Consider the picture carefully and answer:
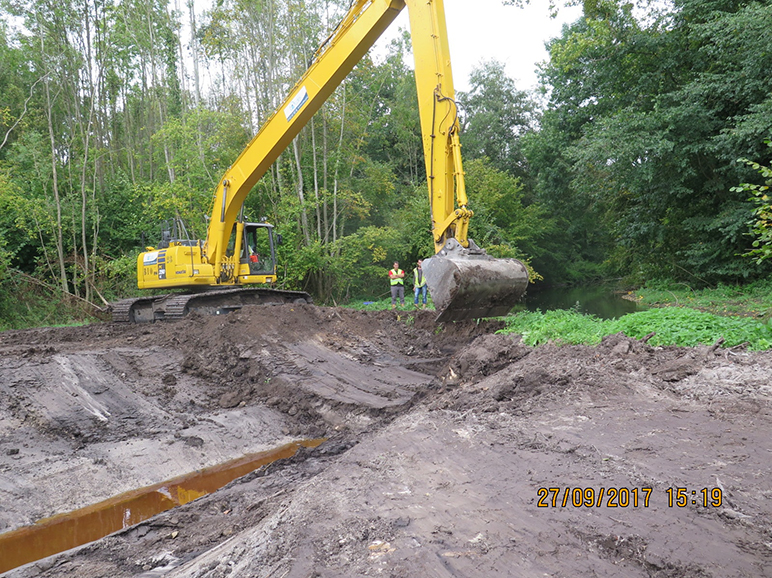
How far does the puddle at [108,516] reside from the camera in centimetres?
391

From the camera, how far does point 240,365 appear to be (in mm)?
7934

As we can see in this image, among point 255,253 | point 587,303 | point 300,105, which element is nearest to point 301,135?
point 255,253

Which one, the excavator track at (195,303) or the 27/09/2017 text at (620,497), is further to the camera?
the excavator track at (195,303)

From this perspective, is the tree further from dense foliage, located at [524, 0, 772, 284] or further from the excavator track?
the excavator track

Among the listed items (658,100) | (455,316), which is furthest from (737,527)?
(658,100)

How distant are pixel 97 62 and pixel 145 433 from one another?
15209 millimetres

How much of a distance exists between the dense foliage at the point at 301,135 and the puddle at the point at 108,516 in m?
9.11

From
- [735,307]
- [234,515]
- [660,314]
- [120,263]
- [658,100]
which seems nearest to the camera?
[234,515]

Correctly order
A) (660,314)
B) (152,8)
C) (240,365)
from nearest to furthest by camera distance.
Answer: (660,314)
(240,365)
(152,8)

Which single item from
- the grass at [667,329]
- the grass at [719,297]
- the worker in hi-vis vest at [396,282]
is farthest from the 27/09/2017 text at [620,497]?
the worker in hi-vis vest at [396,282]

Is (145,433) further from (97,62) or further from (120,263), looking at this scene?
(97,62)
